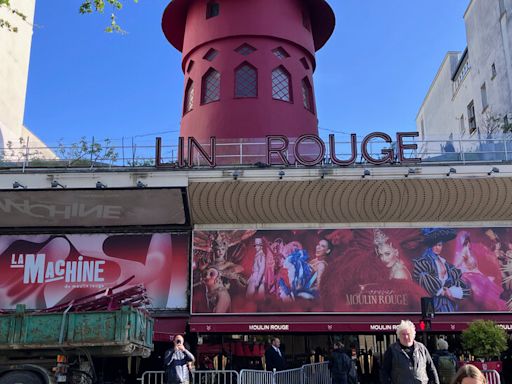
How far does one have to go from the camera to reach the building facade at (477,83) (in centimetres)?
2189

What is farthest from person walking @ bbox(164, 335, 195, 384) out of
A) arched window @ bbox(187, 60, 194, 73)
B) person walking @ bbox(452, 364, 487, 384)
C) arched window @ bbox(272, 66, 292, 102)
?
arched window @ bbox(187, 60, 194, 73)

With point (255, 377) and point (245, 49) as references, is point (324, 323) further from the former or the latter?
point (245, 49)

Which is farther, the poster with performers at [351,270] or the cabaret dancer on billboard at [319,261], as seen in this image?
the cabaret dancer on billboard at [319,261]

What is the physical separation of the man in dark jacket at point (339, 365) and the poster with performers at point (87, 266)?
602 cm

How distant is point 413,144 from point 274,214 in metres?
4.21

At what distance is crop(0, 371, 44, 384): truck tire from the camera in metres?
10.8

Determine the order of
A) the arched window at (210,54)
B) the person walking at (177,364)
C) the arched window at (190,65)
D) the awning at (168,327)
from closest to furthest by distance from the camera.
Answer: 1. the person walking at (177,364)
2. the awning at (168,327)
3. the arched window at (210,54)
4. the arched window at (190,65)

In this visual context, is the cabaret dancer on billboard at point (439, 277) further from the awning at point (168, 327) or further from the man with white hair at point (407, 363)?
the man with white hair at point (407, 363)

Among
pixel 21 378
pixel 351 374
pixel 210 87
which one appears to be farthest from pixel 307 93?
pixel 21 378

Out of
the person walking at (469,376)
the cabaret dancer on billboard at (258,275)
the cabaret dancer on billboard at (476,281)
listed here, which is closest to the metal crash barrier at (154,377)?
the cabaret dancer on billboard at (258,275)

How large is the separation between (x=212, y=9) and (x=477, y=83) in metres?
12.2

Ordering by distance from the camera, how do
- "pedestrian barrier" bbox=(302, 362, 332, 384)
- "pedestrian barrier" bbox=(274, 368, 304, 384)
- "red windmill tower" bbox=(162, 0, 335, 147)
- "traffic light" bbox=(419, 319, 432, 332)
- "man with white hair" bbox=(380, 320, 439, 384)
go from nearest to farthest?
"man with white hair" bbox=(380, 320, 439, 384) < "pedestrian barrier" bbox=(274, 368, 304, 384) < "traffic light" bbox=(419, 319, 432, 332) < "pedestrian barrier" bbox=(302, 362, 332, 384) < "red windmill tower" bbox=(162, 0, 335, 147)

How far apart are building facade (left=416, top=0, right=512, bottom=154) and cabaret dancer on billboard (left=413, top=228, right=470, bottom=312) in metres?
2.66

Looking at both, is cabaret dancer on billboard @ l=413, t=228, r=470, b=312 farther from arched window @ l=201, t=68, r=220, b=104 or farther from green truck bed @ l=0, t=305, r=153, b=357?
green truck bed @ l=0, t=305, r=153, b=357
